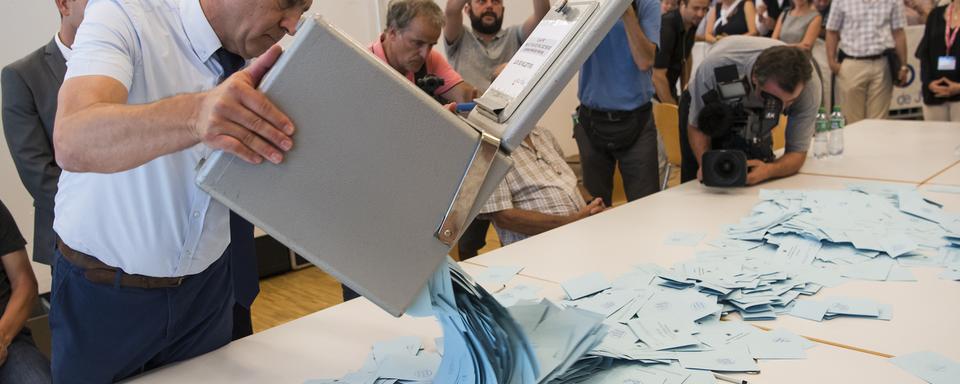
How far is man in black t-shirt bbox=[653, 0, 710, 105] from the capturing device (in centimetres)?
568

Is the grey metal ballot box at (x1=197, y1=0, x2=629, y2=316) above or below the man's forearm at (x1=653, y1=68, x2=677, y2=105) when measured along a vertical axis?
above

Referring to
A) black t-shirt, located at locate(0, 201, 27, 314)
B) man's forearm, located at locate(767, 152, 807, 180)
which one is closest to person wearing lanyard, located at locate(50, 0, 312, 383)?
black t-shirt, located at locate(0, 201, 27, 314)

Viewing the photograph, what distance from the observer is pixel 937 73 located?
5391 millimetres

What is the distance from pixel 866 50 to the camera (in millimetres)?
6195

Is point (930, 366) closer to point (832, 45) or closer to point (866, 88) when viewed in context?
point (866, 88)

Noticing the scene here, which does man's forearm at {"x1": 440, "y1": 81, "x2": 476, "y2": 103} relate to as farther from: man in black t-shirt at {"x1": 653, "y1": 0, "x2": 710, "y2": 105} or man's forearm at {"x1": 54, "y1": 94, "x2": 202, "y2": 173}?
man in black t-shirt at {"x1": 653, "y1": 0, "x2": 710, "y2": 105}

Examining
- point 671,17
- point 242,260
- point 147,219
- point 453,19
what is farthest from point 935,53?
point 147,219

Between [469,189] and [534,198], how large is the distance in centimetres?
179

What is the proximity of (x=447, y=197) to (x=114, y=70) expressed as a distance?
0.62 metres

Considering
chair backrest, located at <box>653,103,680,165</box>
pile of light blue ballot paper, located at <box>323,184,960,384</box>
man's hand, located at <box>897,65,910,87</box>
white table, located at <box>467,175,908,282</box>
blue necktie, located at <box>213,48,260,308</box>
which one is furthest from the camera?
man's hand, located at <box>897,65,910,87</box>

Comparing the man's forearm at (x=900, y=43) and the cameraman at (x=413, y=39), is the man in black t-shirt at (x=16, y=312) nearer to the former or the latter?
the cameraman at (x=413, y=39)

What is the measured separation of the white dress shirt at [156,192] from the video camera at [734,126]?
184 cm

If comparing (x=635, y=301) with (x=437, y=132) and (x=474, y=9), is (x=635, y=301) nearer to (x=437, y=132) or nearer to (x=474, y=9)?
(x=437, y=132)

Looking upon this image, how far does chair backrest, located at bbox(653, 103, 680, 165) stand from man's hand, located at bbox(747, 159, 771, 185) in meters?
1.35
